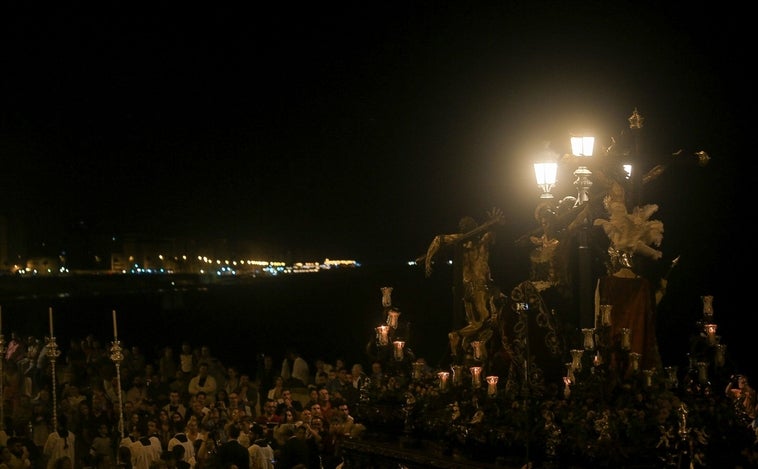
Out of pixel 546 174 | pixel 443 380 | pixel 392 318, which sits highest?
pixel 546 174

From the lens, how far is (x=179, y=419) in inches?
598

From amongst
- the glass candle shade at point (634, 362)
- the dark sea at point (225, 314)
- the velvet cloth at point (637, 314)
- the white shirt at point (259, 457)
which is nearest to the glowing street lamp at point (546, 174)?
the velvet cloth at point (637, 314)

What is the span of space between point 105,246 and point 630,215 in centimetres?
11083

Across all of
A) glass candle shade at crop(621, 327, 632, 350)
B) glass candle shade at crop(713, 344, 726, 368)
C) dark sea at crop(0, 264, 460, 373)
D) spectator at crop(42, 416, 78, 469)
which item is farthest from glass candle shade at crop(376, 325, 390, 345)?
dark sea at crop(0, 264, 460, 373)

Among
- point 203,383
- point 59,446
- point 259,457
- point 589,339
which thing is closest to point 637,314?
point 589,339

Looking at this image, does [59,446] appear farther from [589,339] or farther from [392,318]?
[589,339]

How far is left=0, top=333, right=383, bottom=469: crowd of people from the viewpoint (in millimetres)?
13148

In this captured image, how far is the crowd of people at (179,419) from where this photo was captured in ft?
43.1

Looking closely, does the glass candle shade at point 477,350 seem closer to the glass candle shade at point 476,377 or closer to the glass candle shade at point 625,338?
the glass candle shade at point 476,377

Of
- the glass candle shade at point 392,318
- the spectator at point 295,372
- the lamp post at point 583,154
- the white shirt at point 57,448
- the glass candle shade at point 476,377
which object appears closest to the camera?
the lamp post at point 583,154

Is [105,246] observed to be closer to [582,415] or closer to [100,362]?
[100,362]

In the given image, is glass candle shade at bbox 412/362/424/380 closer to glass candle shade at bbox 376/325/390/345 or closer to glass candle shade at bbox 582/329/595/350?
glass candle shade at bbox 376/325/390/345

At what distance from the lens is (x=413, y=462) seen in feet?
38.9

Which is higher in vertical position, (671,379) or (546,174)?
(546,174)
